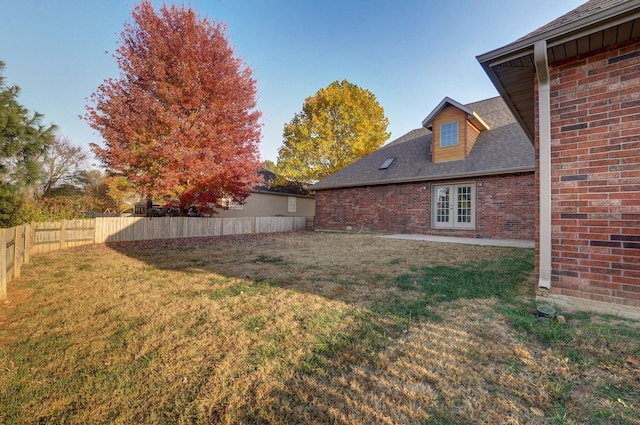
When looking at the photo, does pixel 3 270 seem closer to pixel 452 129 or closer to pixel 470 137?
pixel 452 129

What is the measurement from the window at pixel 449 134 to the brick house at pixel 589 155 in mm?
9172

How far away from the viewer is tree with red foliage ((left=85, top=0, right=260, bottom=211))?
33.3ft

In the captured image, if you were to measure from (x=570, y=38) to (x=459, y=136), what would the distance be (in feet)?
31.3

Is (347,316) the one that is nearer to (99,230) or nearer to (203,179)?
(203,179)

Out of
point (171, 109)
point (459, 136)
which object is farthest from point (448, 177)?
point (171, 109)

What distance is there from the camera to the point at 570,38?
2.99 m

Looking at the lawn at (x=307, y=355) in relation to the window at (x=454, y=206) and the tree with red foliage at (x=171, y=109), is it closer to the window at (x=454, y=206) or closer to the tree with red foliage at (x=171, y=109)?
the tree with red foliage at (x=171, y=109)

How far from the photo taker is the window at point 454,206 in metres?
11.1

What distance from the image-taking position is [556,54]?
324cm

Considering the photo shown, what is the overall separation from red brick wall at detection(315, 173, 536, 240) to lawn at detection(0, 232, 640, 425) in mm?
6764

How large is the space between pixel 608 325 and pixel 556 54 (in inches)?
120

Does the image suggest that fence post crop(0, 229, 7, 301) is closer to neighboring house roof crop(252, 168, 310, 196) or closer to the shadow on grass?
the shadow on grass

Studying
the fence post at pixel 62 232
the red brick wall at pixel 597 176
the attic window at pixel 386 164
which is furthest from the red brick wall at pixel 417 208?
the fence post at pixel 62 232

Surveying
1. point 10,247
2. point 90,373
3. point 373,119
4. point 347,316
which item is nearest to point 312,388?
point 347,316
